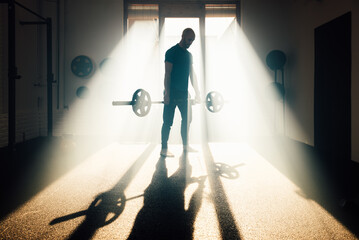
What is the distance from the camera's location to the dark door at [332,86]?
2826mm

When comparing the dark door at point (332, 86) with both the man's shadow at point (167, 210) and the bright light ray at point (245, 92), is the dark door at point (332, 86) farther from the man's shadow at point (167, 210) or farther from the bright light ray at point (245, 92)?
the man's shadow at point (167, 210)

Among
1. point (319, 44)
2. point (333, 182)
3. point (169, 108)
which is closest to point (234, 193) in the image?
point (333, 182)

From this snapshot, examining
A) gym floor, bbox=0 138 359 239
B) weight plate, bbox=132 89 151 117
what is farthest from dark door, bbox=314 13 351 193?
weight plate, bbox=132 89 151 117

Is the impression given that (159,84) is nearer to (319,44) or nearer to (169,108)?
(169,108)

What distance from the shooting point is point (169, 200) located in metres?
1.74

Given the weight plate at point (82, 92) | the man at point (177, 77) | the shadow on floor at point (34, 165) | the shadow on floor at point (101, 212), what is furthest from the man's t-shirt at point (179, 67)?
the weight plate at point (82, 92)

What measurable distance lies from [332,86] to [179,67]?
2.06 m

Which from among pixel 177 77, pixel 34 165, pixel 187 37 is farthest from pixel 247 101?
pixel 34 165

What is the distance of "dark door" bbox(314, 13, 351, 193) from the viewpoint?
2826 millimetres

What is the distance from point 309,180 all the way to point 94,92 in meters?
3.91

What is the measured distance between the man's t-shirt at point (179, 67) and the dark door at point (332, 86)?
1.78 meters

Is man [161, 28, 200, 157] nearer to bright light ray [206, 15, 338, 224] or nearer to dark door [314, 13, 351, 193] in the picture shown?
bright light ray [206, 15, 338, 224]

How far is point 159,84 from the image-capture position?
15.7ft

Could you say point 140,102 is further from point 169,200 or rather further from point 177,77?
point 169,200
